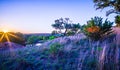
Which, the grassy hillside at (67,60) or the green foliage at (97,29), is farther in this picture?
the green foliage at (97,29)

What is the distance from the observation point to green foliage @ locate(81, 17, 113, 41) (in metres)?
12.3

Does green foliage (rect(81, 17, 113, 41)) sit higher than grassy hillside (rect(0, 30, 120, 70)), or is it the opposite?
green foliage (rect(81, 17, 113, 41))

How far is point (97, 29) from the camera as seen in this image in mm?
12555

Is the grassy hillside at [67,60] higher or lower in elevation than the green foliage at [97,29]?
lower

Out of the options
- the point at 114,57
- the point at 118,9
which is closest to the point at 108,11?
the point at 118,9

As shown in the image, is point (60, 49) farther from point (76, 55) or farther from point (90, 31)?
point (90, 31)

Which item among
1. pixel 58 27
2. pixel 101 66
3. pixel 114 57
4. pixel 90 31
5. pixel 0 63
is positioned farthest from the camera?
pixel 58 27

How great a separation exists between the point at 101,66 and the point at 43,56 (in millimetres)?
3265

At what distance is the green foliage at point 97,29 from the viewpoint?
40.5 ft

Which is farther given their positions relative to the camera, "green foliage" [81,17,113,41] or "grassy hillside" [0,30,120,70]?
"green foliage" [81,17,113,41]

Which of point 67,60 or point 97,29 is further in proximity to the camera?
point 97,29

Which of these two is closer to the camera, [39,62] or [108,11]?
[39,62]

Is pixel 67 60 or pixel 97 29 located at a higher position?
pixel 97 29

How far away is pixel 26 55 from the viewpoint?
1030cm
